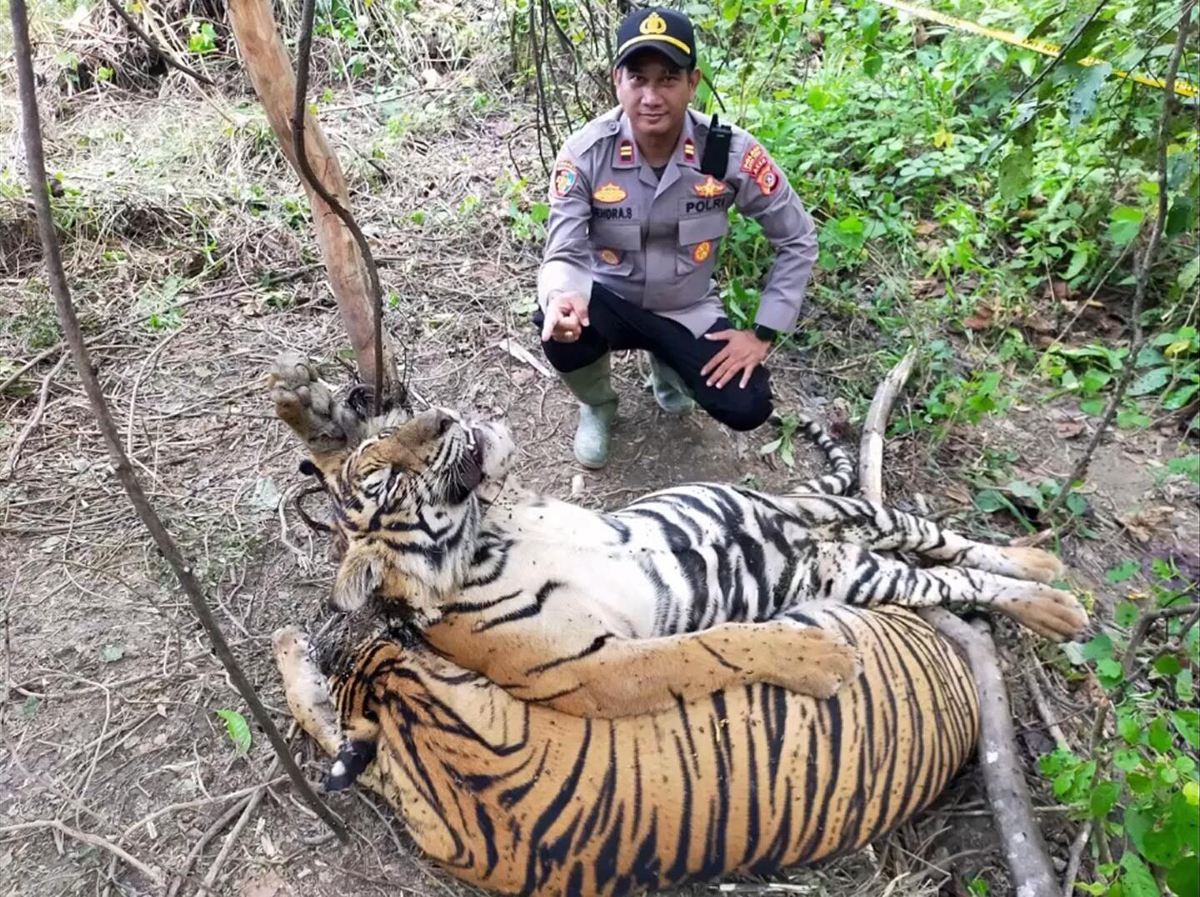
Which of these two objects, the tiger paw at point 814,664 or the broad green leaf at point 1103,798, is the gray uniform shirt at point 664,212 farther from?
the broad green leaf at point 1103,798

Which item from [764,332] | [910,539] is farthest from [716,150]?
[910,539]

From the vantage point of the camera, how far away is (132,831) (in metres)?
2.49

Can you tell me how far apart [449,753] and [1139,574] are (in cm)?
291

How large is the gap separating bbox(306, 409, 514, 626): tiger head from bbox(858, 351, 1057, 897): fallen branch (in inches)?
65.9

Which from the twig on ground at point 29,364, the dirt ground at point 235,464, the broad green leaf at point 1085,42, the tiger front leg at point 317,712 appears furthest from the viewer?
the twig on ground at point 29,364

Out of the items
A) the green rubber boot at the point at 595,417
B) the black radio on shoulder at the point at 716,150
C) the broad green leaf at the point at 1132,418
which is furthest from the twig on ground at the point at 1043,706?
the black radio on shoulder at the point at 716,150

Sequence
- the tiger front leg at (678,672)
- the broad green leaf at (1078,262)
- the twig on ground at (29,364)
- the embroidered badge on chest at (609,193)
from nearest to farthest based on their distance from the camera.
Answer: the tiger front leg at (678,672) < the embroidered badge on chest at (609,193) < the twig on ground at (29,364) < the broad green leaf at (1078,262)

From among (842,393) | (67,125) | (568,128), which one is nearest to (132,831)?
(842,393)

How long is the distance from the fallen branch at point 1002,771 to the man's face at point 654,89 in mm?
2009

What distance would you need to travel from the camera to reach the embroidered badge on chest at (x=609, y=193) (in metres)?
3.20

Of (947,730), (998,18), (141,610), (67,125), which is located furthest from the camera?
(67,125)

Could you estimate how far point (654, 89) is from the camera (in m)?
2.87

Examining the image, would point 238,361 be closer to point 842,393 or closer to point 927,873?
point 842,393

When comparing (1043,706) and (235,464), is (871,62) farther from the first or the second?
(235,464)
